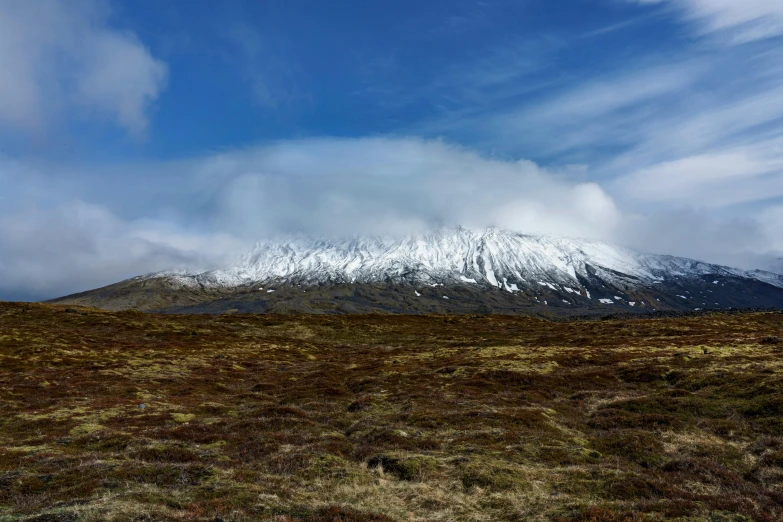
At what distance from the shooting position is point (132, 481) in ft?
55.3

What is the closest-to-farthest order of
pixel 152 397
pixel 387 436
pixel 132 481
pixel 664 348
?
pixel 132 481 → pixel 387 436 → pixel 152 397 → pixel 664 348

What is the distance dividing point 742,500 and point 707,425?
12599 millimetres

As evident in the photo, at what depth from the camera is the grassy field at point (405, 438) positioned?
15289 millimetres

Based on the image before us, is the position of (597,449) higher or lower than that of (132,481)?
lower

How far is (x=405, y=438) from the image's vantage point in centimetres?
2498

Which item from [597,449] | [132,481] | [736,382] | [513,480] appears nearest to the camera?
[132,481]

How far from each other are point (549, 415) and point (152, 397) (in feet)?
109

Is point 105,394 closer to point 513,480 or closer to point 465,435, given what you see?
point 465,435

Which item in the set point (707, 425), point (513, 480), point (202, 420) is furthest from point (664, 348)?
point (202, 420)

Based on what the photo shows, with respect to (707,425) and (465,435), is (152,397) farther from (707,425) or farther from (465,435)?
(707,425)

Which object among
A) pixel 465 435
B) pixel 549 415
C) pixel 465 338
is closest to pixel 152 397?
pixel 465 435

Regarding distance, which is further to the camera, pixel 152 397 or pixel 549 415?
pixel 152 397

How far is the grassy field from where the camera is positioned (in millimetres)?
15289

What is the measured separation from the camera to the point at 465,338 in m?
103
